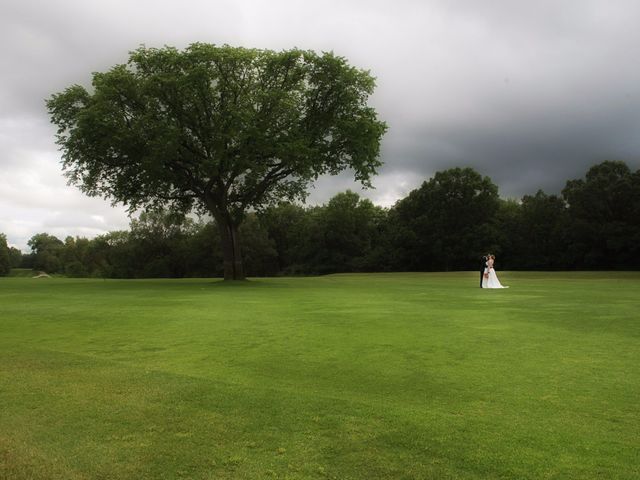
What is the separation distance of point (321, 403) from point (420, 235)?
7905cm

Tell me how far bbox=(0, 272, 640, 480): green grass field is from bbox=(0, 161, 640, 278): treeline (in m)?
35.7

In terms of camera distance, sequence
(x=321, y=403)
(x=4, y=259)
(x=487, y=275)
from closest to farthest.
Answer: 1. (x=321, y=403)
2. (x=487, y=275)
3. (x=4, y=259)

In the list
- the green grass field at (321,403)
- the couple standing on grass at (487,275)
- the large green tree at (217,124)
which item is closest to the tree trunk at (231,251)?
the large green tree at (217,124)

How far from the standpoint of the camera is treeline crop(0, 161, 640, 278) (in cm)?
6650

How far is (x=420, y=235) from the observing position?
8356 centimetres

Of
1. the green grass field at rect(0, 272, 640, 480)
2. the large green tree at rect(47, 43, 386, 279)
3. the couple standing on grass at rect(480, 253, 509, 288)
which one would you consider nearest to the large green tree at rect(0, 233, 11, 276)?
the large green tree at rect(47, 43, 386, 279)

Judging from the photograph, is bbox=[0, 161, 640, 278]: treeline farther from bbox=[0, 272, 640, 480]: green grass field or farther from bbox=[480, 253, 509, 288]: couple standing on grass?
bbox=[0, 272, 640, 480]: green grass field

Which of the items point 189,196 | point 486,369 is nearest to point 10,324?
point 486,369

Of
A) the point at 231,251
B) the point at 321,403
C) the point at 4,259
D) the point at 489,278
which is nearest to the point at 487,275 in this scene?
the point at 489,278

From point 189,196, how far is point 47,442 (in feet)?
131

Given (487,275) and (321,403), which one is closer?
(321,403)

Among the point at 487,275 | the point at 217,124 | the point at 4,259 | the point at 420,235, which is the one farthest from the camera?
the point at 4,259

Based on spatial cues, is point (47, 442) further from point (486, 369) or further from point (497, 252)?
A: point (497, 252)

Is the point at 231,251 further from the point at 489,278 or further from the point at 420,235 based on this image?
the point at 420,235
